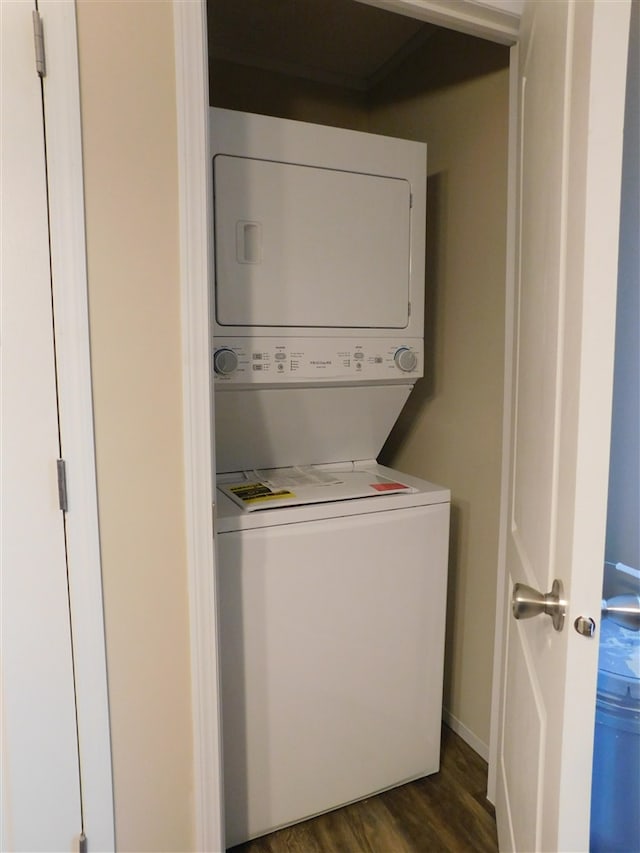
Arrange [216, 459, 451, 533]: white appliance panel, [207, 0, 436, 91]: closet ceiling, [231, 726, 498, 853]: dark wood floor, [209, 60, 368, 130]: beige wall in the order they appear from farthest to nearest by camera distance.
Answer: [209, 60, 368, 130]: beige wall < [207, 0, 436, 91]: closet ceiling < [231, 726, 498, 853]: dark wood floor < [216, 459, 451, 533]: white appliance panel

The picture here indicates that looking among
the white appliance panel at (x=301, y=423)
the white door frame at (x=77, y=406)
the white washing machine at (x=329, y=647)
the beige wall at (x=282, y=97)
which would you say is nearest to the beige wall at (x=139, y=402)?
the white door frame at (x=77, y=406)

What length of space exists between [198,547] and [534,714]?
698 millimetres

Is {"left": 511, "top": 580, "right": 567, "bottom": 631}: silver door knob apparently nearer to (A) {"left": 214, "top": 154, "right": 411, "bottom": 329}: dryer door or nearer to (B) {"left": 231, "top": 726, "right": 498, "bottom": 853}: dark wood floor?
(A) {"left": 214, "top": 154, "right": 411, "bottom": 329}: dryer door

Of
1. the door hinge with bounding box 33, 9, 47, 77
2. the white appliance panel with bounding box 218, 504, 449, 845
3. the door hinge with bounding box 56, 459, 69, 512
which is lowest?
the white appliance panel with bounding box 218, 504, 449, 845

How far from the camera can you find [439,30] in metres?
1.89

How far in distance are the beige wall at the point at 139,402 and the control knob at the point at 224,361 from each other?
12.3 inches

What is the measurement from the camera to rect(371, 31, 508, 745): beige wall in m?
1.73

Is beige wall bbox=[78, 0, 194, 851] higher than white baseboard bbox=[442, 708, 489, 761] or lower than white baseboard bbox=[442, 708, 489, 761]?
higher

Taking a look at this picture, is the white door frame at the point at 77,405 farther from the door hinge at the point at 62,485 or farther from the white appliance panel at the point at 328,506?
the white appliance panel at the point at 328,506

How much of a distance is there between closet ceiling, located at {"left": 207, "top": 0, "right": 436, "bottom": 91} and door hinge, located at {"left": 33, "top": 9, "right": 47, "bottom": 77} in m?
1.01

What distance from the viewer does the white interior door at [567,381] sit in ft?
2.31

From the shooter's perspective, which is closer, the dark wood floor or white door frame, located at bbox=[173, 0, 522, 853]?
white door frame, located at bbox=[173, 0, 522, 853]

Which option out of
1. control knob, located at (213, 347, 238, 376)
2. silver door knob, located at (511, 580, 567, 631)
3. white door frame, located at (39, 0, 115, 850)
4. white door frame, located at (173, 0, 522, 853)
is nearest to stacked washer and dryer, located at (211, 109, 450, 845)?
control knob, located at (213, 347, 238, 376)

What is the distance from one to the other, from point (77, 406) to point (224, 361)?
1.49 feet
